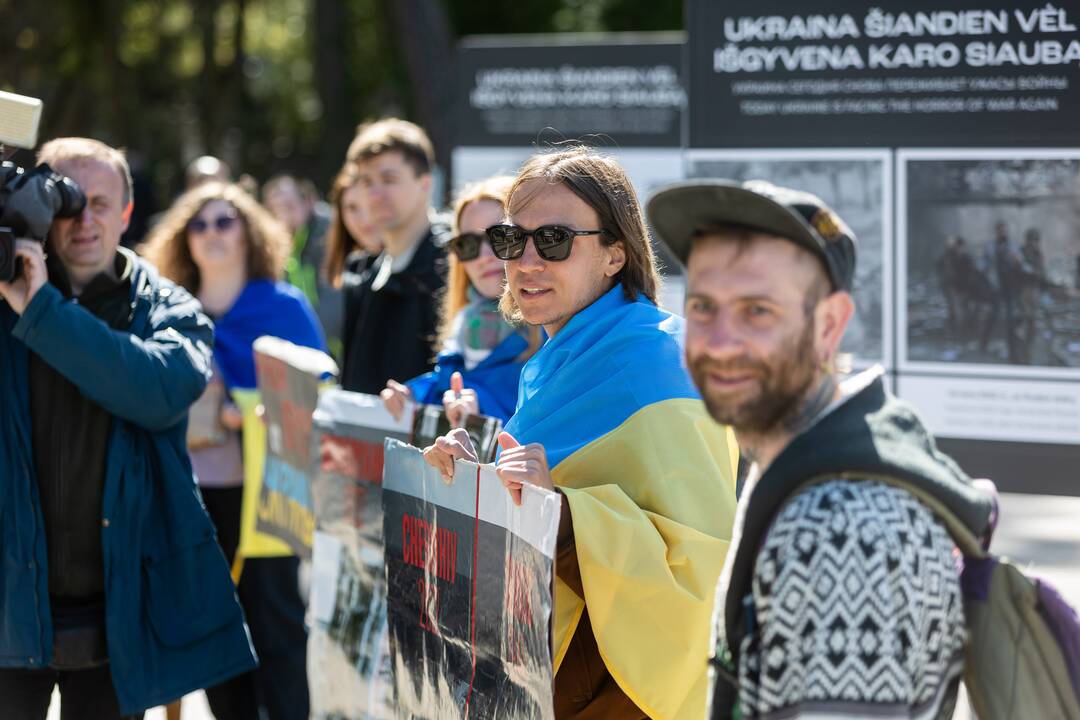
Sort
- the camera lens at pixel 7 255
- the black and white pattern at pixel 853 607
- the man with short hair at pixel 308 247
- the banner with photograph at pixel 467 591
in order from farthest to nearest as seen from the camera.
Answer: the man with short hair at pixel 308 247
the camera lens at pixel 7 255
the banner with photograph at pixel 467 591
the black and white pattern at pixel 853 607

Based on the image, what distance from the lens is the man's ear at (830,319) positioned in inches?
81.8

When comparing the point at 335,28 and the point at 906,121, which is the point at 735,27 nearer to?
the point at 906,121

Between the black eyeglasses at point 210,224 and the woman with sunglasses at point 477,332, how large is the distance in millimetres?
1580

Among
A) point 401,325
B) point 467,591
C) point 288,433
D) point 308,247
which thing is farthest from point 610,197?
point 308,247

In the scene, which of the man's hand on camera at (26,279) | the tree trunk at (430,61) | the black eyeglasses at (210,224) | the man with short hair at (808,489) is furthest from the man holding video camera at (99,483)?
the tree trunk at (430,61)

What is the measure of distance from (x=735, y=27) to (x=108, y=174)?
2350 mm

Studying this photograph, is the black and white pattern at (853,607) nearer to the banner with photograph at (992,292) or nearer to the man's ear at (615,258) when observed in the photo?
the man's ear at (615,258)

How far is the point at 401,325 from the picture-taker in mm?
5285

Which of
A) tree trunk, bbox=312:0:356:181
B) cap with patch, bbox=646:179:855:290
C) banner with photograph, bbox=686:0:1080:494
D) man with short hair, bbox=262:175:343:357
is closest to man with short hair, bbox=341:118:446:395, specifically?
banner with photograph, bbox=686:0:1080:494

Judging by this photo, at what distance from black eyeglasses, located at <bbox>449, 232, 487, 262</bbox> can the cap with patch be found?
2396 millimetres

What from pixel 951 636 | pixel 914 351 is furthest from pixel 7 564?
pixel 914 351

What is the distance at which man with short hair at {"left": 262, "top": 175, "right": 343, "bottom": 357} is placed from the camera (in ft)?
32.8

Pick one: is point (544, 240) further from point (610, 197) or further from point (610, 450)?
point (610, 450)

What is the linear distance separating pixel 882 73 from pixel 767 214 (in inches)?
119
